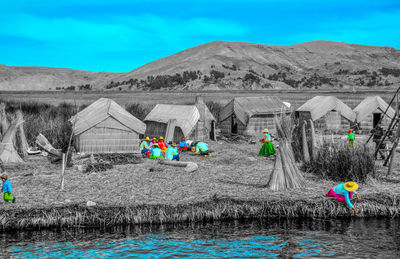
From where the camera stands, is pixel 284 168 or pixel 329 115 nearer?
pixel 284 168

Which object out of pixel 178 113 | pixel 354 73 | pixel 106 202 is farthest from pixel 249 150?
pixel 354 73

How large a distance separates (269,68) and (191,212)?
106915 mm

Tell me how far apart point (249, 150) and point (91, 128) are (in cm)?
683

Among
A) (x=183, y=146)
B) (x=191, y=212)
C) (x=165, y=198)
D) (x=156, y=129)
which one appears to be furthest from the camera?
(x=156, y=129)

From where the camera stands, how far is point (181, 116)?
2406 centimetres

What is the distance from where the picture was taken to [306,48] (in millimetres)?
160500

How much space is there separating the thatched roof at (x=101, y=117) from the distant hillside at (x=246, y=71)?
62596 millimetres

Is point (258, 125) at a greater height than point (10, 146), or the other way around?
point (258, 125)

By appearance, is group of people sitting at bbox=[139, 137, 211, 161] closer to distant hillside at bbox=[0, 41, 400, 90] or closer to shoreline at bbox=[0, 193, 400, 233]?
shoreline at bbox=[0, 193, 400, 233]

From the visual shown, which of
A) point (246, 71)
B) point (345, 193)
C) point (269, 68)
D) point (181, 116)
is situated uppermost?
point (269, 68)

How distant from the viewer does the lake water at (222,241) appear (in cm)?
913

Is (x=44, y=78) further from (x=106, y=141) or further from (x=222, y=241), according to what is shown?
(x=222, y=241)

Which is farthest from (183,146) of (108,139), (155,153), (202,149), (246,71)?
(246,71)

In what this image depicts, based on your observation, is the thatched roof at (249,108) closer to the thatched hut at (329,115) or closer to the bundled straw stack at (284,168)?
the thatched hut at (329,115)
